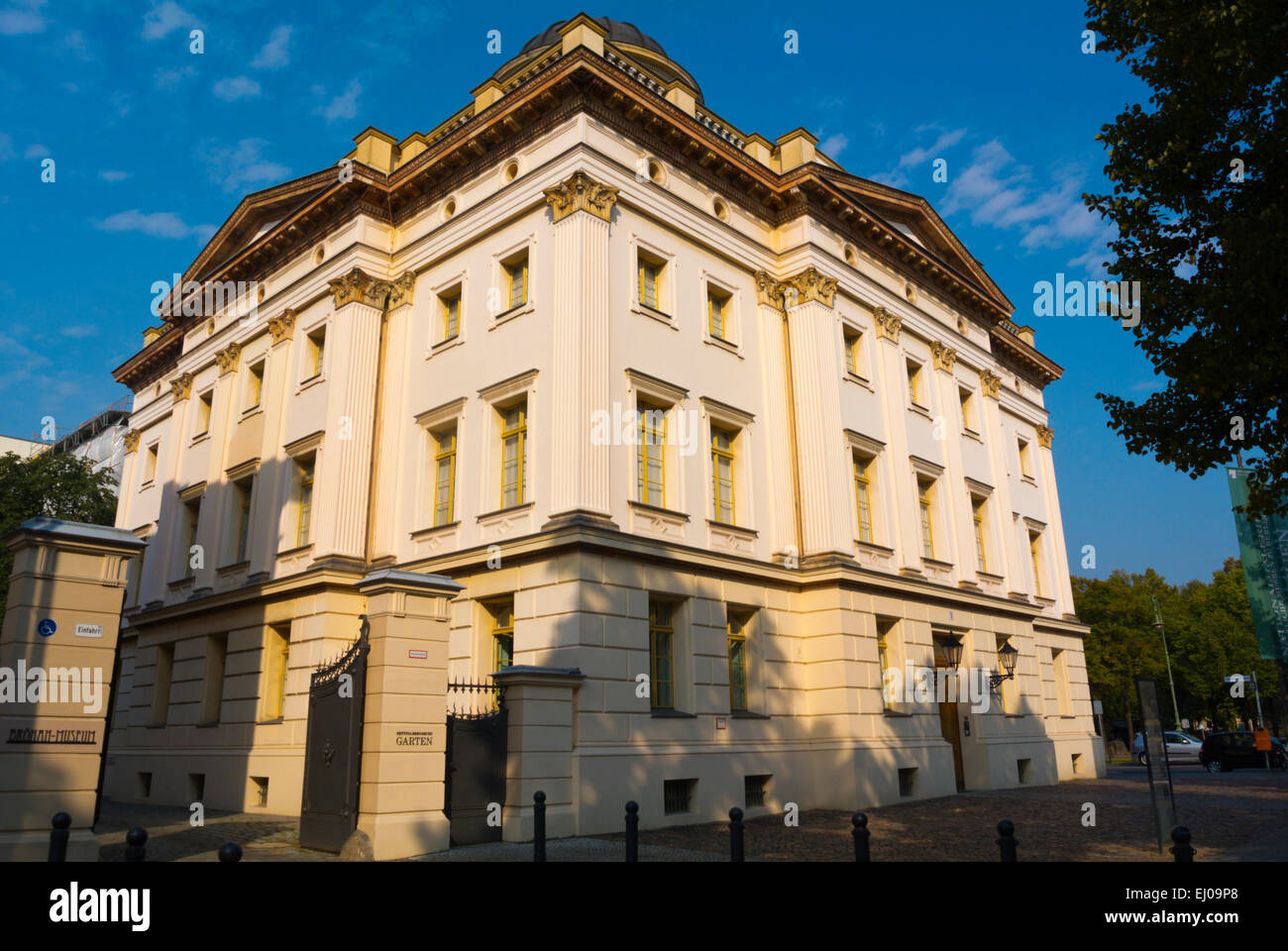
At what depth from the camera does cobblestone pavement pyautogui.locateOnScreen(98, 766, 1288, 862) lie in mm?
13055

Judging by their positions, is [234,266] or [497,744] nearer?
[497,744]

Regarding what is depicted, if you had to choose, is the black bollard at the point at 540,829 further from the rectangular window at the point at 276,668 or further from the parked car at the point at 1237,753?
the parked car at the point at 1237,753

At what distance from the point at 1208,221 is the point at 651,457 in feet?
35.8

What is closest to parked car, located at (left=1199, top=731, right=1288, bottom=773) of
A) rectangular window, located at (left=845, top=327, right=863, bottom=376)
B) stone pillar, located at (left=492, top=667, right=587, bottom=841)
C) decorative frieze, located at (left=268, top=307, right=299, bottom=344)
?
rectangular window, located at (left=845, top=327, right=863, bottom=376)

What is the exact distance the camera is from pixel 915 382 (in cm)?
2814

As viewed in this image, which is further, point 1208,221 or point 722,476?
point 722,476

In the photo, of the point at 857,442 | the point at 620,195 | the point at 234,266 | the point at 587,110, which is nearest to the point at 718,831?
the point at 857,442

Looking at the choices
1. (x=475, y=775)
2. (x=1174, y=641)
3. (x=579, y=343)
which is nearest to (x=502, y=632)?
(x=475, y=775)

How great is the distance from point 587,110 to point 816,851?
1562cm

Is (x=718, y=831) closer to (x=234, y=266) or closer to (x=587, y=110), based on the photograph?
(x=587, y=110)

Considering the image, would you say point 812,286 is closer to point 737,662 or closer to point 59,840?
point 737,662

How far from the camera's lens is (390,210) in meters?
24.8

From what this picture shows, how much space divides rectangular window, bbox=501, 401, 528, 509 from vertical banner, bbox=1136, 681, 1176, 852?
11.7 metres

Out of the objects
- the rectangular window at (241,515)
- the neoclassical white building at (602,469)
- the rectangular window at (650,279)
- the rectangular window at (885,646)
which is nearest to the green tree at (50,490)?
the neoclassical white building at (602,469)
